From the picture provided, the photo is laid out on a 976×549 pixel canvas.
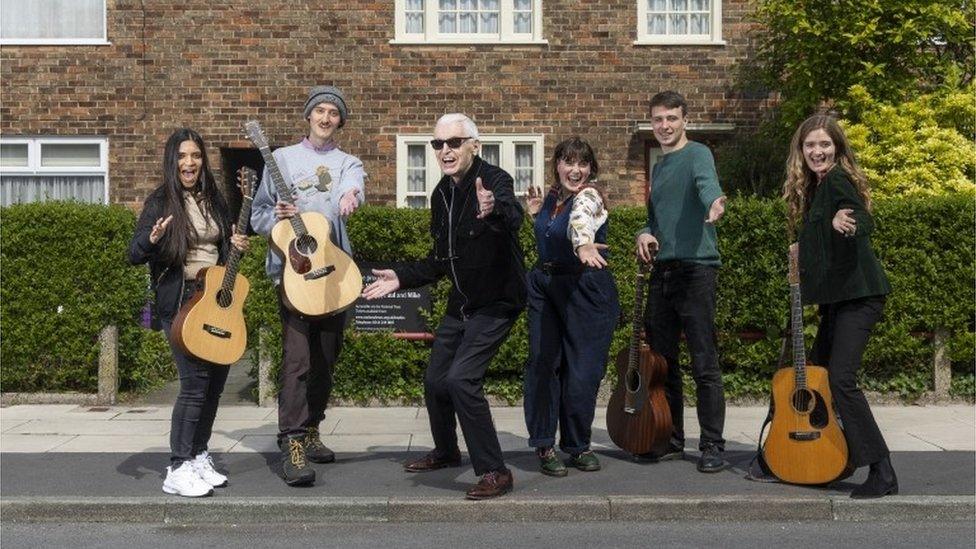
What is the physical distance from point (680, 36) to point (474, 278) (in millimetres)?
9396

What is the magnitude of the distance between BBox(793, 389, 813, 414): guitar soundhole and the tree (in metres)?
7.40

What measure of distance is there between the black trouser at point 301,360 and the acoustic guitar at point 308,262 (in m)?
0.19

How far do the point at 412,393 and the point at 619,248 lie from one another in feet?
6.58

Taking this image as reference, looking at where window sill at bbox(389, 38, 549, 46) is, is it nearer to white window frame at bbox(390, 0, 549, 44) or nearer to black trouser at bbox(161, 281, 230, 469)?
white window frame at bbox(390, 0, 549, 44)

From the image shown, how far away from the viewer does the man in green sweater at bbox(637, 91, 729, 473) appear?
707cm

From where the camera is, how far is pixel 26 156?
15.4 metres

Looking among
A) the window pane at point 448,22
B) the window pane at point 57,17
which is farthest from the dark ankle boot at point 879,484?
the window pane at point 57,17

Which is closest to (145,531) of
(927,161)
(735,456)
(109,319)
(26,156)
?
(735,456)

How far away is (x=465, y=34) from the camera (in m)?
15.1

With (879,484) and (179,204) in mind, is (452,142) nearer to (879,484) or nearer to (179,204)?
(179,204)

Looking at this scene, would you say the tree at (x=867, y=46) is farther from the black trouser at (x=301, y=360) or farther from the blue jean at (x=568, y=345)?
the black trouser at (x=301, y=360)

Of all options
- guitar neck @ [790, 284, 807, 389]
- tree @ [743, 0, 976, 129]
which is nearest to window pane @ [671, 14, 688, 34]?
tree @ [743, 0, 976, 129]

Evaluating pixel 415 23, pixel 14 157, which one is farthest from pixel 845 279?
pixel 14 157

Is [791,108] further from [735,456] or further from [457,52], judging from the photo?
[735,456]
